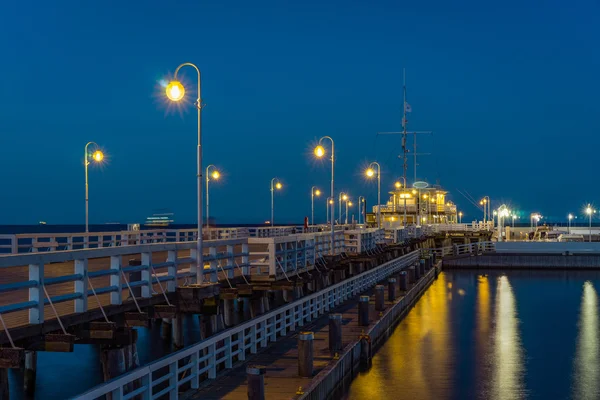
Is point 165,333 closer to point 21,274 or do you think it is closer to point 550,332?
point 21,274

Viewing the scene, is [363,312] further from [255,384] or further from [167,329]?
[255,384]

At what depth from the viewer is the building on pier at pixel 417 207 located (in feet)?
325

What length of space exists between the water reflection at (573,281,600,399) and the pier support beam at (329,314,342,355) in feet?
23.3

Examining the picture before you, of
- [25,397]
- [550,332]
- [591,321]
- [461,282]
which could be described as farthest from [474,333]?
[461,282]

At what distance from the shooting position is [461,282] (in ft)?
186

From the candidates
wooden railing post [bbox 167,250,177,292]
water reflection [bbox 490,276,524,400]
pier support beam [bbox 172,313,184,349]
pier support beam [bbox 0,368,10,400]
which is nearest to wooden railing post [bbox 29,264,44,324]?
pier support beam [bbox 0,368,10,400]

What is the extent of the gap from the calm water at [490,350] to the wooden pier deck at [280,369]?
1379 millimetres

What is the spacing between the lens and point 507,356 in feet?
84.6

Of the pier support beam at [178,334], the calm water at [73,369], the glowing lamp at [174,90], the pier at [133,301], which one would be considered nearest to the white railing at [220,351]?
the pier at [133,301]

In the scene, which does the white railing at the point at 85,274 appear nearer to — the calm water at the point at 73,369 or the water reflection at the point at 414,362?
the calm water at the point at 73,369

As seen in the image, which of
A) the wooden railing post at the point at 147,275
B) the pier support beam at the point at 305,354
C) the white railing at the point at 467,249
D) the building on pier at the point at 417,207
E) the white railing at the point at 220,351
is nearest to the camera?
the white railing at the point at 220,351

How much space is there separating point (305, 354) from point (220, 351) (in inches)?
95.6

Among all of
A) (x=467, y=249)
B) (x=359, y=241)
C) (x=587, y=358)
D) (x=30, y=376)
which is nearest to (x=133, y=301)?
Result: (x=30, y=376)

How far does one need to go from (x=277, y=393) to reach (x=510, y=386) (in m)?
9.49
